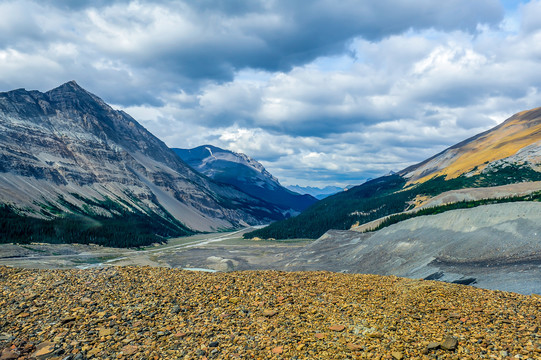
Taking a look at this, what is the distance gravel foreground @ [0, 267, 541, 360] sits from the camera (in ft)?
37.9

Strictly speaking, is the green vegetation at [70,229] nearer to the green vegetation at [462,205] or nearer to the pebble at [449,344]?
the green vegetation at [462,205]

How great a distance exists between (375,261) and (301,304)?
1776 inches

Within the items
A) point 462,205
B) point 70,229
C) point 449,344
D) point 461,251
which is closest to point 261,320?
point 449,344

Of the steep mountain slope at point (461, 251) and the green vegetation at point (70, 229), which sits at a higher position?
the green vegetation at point (70, 229)

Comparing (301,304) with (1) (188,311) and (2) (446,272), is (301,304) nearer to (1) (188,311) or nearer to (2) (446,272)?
(1) (188,311)

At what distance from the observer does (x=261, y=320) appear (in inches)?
570

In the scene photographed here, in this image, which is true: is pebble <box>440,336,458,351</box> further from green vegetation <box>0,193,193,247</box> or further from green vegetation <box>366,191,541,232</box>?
green vegetation <box>0,193,193,247</box>

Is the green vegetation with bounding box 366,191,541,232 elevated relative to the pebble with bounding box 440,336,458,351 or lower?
lower

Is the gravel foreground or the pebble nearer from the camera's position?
the pebble

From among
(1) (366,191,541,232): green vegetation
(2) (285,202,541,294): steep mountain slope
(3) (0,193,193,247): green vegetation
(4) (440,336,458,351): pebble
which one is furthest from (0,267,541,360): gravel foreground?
(3) (0,193,193,247): green vegetation

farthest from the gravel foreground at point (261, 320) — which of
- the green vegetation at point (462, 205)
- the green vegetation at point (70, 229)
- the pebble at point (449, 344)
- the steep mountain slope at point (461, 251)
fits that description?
the green vegetation at point (70, 229)

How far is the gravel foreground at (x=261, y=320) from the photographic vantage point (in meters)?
11.5

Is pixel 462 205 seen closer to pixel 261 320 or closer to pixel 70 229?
pixel 261 320

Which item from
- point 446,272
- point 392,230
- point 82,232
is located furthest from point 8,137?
point 446,272
